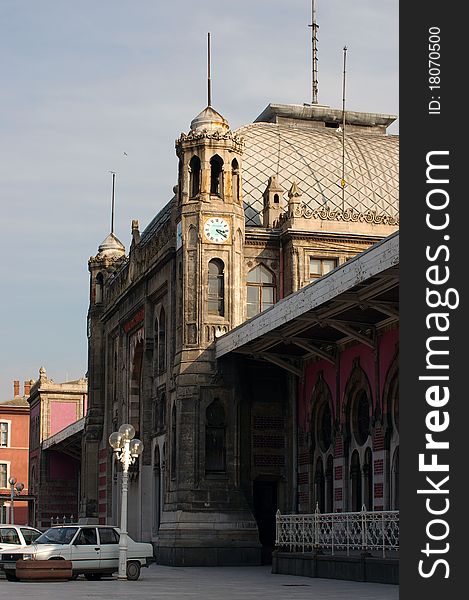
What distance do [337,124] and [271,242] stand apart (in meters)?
10.2

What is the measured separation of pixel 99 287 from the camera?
2085 inches

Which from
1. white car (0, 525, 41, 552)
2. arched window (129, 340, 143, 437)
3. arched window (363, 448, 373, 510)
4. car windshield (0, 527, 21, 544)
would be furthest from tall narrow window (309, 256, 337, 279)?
car windshield (0, 527, 21, 544)

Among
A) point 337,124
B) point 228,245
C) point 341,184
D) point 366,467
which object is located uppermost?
point 337,124

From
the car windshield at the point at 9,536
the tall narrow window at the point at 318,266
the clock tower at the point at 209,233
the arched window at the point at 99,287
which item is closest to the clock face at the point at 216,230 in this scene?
the clock tower at the point at 209,233

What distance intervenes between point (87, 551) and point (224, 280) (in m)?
10.5

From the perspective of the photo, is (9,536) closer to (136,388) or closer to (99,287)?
(136,388)

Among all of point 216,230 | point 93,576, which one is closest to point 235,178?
point 216,230

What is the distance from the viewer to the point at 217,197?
3484 cm

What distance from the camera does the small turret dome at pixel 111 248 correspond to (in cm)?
5306

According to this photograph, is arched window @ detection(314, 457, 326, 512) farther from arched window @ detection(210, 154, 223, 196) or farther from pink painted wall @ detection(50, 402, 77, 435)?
pink painted wall @ detection(50, 402, 77, 435)

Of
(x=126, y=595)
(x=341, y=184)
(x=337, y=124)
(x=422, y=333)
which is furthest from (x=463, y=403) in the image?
(x=337, y=124)

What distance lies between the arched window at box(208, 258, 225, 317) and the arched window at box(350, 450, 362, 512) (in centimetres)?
630

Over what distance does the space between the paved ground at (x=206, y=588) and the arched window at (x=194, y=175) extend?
1207cm

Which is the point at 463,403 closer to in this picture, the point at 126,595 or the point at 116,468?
the point at 126,595
